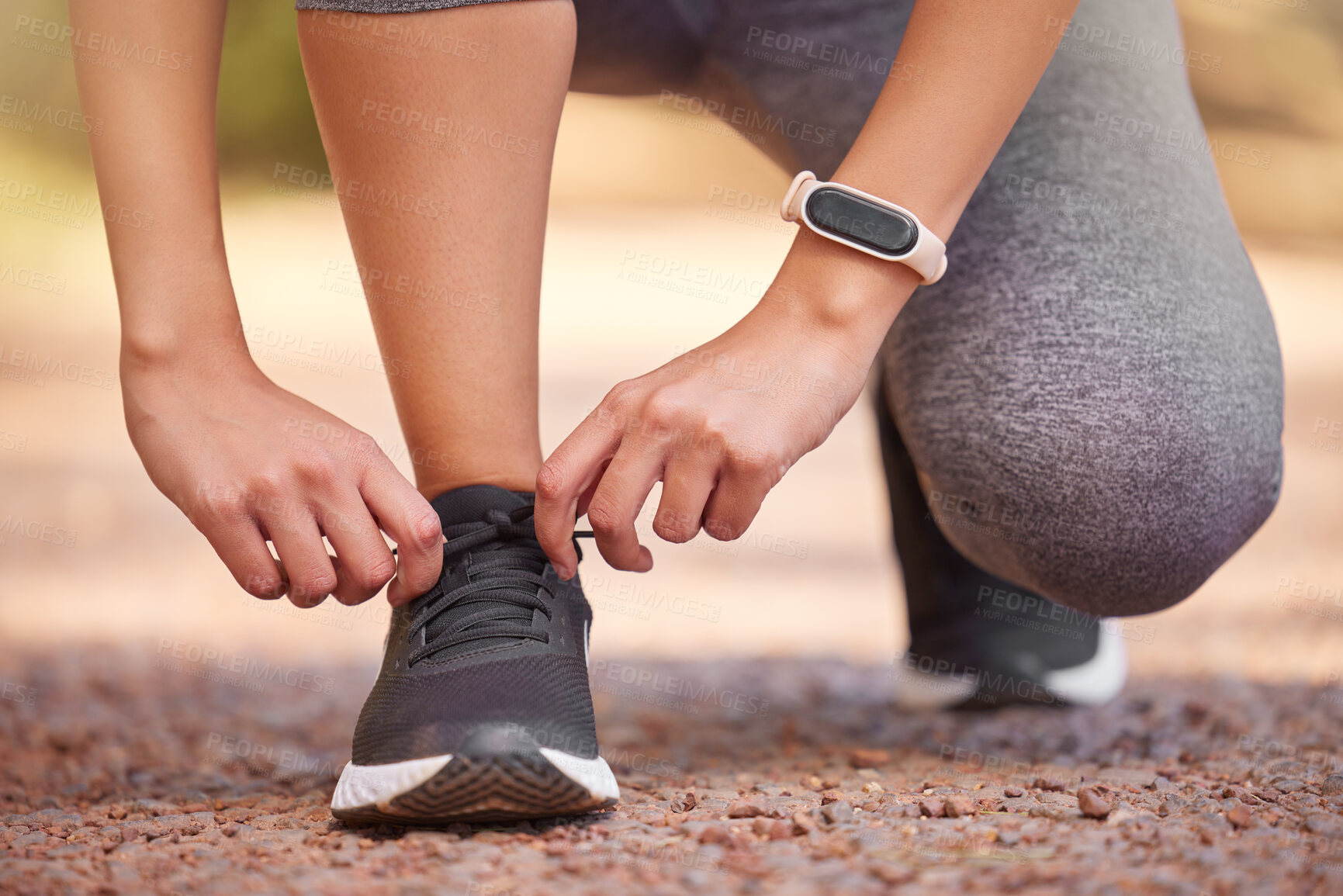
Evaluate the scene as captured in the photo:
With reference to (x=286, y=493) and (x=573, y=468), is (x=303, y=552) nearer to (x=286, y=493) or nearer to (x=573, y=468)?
(x=286, y=493)

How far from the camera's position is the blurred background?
9.17 ft

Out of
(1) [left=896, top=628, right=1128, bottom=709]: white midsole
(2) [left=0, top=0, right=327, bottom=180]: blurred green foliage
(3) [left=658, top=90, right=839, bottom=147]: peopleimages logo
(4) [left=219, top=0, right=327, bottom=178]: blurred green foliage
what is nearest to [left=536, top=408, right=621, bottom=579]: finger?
(3) [left=658, top=90, right=839, bottom=147]: peopleimages logo

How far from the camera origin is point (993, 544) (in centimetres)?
146

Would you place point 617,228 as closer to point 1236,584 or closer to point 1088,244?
point 1236,584

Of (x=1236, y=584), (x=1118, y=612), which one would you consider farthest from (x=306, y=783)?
(x=1236, y=584)

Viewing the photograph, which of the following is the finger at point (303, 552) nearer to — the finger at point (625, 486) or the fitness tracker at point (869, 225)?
the finger at point (625, 486)

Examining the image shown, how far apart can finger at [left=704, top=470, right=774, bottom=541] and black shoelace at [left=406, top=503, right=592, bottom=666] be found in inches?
7.1

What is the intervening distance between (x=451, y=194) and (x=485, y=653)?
502 mm

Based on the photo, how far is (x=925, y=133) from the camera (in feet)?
3.42

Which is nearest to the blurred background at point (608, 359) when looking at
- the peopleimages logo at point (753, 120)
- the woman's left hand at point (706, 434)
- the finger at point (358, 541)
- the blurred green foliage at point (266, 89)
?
the blurred green foliage at point (266, 89)

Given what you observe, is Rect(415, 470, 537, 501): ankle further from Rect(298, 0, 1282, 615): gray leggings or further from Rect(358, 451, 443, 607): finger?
Rect(298, 0, 1282, 615): gray leggings

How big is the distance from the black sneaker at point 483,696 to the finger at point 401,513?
68 millimetres

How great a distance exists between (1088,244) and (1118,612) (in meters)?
0.52

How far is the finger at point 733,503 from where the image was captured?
957 mm
